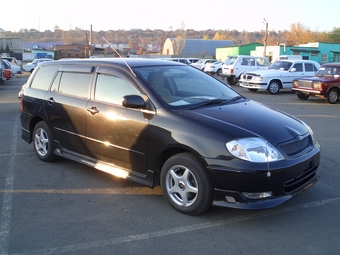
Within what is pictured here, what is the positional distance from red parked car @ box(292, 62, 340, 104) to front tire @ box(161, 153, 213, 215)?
40.6ft

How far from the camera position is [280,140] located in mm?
4035

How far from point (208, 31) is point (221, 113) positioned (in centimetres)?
16210

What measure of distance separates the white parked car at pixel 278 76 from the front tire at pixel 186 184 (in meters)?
15.2

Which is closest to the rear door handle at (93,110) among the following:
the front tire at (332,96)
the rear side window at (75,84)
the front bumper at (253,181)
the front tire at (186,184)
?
the rear side window at (75,84)

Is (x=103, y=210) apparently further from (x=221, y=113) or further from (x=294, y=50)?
(x=294, y=50)

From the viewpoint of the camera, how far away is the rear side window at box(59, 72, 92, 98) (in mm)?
5410

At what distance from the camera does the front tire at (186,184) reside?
396cm

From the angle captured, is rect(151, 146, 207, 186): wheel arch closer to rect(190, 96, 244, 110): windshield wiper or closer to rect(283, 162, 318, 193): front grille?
rect(190, 96, 244, 110): windshield wiper

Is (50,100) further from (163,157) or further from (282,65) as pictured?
(282,65)

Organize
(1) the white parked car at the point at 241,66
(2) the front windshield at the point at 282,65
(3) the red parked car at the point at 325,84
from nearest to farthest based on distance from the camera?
1. (3) the red parked car at the point at 325,84
2. (2) the front windshield at the point at 282,65
3. (1) the white parked car at the point at 241,66

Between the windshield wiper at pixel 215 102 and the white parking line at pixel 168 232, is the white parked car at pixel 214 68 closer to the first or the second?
the windshield wiper at pixel 215 102

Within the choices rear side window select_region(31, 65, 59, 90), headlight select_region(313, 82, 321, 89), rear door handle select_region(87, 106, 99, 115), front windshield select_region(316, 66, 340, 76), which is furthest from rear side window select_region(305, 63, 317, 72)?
rear door handle select_region(87, 106, 99, 115)

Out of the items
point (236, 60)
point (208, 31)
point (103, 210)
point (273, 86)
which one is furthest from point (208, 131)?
point (208, 31)

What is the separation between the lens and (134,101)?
4449 millimetres
